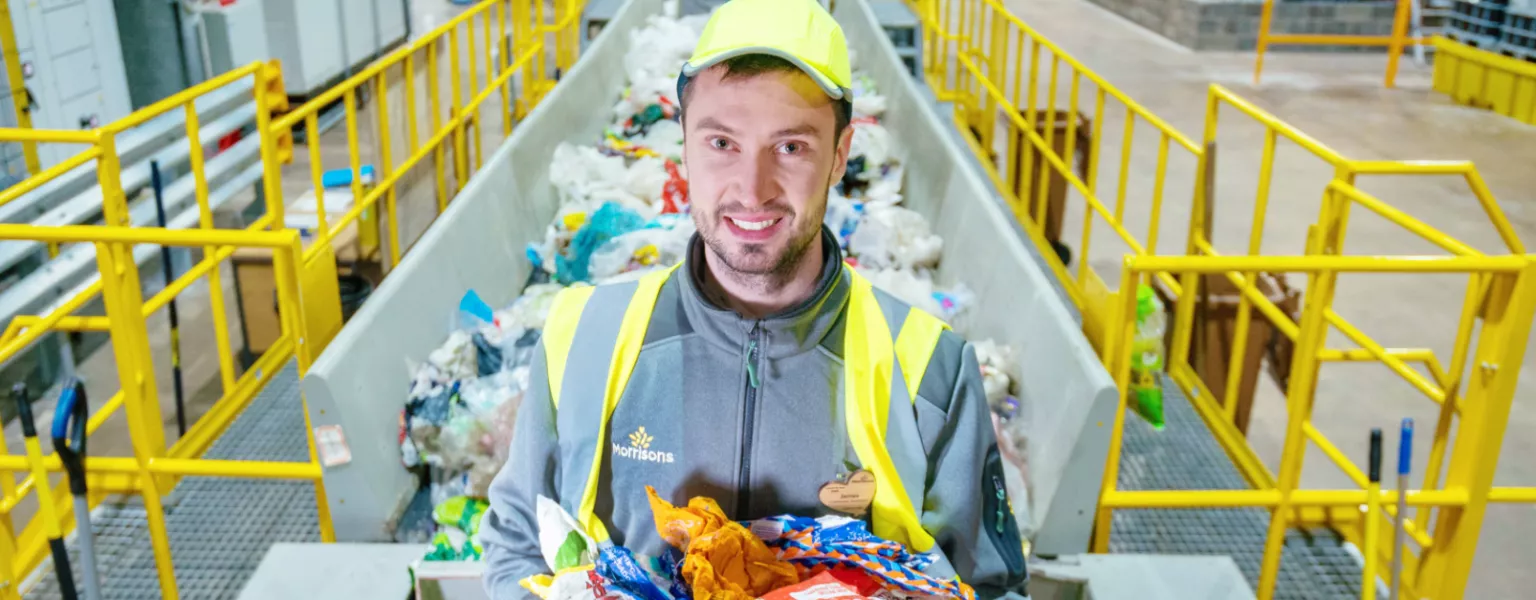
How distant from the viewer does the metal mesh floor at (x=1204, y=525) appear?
2.96 meters

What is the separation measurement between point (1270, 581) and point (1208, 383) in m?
1.65

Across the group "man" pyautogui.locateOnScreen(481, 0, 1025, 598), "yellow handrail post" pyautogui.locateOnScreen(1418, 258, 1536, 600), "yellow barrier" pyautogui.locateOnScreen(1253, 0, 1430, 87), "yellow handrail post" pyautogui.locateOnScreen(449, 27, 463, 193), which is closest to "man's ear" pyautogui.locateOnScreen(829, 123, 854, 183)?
"man" pyautogui.locateOnScreen(481, 0, 1025, 598)

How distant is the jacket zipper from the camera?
5.20 feet

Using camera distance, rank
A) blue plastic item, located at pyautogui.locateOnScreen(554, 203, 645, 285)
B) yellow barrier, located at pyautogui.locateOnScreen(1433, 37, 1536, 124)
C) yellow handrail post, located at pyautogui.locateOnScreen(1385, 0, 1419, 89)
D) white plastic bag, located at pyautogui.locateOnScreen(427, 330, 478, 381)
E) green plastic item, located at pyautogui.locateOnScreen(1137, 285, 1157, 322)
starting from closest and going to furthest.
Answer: white plastic bag, located at pyautogui.locateOnScreen(427, 330, 478, 381)
green plastic item, located at pyautogui.locateOnScreen(1137, 285, 1157, 322)
blue plastic item, located at pyautogui.locateOnScreen(554, 203, 645, 285)
yellow barrier, located at pyautogui.locateOnScreen(1433, 37, 1536, 124)
yellow handrail post, located at pyautogui.locateOnScreen(1385, 0, 1419, 89)

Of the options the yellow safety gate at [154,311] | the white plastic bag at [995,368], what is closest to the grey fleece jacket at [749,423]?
the yellow safety gate at [154,311]

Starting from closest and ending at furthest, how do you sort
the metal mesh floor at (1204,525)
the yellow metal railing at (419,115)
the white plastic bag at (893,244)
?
the metal mesh floor at (1204,525) < the yellow metal railing at (419,115) < the white plastic bag at (893,244)

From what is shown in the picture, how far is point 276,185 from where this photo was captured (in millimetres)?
4160

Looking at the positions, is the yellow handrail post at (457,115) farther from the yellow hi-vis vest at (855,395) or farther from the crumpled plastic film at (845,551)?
the crumpled plastic film at (845,551)

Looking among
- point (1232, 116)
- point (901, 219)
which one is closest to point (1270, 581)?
point (901, 219)

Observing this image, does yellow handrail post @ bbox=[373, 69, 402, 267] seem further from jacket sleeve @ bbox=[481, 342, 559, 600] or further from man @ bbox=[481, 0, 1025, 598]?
man @ bbox=[481, 0, 1025, 598]

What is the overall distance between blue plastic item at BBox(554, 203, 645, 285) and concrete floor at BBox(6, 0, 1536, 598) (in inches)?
78.2

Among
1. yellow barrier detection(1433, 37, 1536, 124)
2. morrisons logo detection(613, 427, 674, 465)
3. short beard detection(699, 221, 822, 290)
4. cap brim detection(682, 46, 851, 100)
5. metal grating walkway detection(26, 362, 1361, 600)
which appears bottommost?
yellow barrier detection(1433, 37, 1536, 124)

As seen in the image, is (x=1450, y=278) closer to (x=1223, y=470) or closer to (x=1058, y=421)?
(x=1223, y=470)

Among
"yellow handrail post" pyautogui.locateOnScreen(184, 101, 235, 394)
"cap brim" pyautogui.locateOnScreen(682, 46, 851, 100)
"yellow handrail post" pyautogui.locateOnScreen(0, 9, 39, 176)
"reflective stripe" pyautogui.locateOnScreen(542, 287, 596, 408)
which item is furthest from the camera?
"yellow handrail post" pyautogui.locateOnScreen(0, 9, 39, 176)
